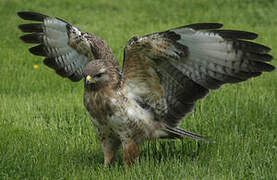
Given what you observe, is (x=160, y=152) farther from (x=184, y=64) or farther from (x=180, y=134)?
(x=184, y=64)

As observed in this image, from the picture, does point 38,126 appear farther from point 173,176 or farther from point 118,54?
point 118,54

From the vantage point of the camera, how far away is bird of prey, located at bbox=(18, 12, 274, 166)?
4414mm

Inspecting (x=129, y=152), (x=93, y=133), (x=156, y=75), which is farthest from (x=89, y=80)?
(x=93, y=133)

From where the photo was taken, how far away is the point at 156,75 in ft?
16.0

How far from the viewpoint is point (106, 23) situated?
13117 millimetres

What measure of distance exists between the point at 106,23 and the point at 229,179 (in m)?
9.31

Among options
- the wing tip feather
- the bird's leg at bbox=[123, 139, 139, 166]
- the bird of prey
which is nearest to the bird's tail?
the bird of prey

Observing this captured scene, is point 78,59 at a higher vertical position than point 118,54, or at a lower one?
higher

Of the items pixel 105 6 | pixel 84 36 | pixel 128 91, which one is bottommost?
pixel 105 6

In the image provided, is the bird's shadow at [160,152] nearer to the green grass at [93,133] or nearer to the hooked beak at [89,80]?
the green grass at [93,133]

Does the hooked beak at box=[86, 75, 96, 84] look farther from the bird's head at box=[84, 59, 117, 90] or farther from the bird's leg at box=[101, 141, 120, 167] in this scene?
the bird's leg at box=[101, 141, 120, 167]

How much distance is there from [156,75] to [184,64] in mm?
340

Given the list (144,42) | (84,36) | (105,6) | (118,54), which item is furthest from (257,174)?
(105,6)

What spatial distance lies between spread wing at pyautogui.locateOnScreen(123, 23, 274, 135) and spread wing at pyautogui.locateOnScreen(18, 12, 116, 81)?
2.40 feet
